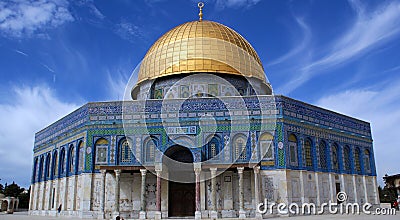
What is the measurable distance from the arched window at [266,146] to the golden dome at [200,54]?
4952 millimetres

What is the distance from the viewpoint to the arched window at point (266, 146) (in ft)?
59.5

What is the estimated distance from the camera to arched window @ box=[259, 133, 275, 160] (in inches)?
714

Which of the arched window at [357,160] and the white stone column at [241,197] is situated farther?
the arched window at [357,160]

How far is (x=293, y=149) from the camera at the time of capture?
61.5ft

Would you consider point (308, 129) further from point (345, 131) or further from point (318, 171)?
point (345, 131)

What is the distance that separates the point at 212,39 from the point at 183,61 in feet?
7.69

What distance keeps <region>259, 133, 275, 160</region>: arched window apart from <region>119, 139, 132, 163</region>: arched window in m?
6.09

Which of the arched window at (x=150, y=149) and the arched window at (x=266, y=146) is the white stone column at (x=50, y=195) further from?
the arched window at (x=266, y=146)

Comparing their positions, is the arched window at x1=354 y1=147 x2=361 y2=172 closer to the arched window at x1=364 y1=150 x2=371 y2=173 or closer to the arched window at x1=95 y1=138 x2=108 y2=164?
the arched window at x1=364 y1=150 x2=371 y2=173

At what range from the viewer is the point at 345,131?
71.7 ft

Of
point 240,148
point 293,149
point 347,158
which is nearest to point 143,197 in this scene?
point 240,148

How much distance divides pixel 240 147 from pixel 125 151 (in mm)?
5381

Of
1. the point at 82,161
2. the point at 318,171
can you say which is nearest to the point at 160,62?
the point at 82,161

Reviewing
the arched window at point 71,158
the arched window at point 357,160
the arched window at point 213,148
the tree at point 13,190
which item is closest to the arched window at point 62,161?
the arched window at point 71,158
